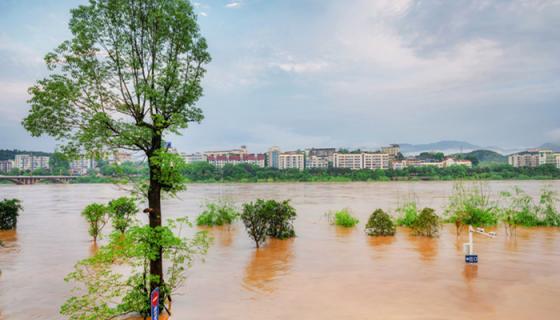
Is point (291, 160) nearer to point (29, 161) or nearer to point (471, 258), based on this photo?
point (29, 161)

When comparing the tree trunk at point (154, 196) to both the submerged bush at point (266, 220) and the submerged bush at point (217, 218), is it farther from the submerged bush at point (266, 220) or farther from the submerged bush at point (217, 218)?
the submerged bush at point (217, 218)

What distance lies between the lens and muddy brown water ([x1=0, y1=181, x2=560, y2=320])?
6410 mm

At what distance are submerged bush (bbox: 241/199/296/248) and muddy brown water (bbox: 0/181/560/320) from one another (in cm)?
41

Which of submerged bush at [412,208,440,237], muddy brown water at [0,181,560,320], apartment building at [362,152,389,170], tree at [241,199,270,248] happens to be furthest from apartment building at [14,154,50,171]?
submerged bush at [412,208,440,237]

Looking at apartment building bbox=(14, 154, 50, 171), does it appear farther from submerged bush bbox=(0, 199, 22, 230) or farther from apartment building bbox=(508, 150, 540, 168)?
apartment building bbox=(508, 150, 540, 168)

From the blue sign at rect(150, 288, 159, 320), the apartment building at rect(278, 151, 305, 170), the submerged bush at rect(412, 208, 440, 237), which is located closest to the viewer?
the blue sign at rect(150, 288, 159, 320)

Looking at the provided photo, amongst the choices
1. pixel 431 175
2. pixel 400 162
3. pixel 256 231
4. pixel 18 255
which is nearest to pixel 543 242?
pixel 256 231

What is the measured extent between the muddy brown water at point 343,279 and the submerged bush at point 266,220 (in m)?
0.41

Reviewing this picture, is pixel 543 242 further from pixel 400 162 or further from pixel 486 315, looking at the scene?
pixel 400 162

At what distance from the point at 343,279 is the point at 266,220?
4247 mm

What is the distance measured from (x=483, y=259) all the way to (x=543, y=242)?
3.72 meters

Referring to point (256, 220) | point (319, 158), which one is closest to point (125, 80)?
point (256, 220)

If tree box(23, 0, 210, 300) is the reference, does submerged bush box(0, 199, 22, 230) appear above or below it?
below

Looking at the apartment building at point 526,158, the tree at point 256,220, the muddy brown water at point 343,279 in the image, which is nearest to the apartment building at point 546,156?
the apartment building at point 526,158
